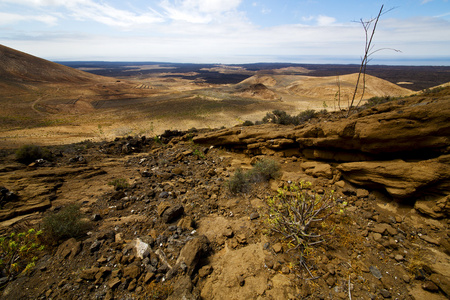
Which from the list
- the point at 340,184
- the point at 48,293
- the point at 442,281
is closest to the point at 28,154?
the point at 48,293

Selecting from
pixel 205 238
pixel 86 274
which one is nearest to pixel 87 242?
pixel 86 274

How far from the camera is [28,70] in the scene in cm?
4312

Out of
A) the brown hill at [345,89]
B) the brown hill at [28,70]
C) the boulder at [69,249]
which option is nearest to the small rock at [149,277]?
the boulder at [69,249]

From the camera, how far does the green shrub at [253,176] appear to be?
540cm

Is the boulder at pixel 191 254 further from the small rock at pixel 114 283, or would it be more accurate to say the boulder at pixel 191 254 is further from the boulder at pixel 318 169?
the boulder at pixel 318 169

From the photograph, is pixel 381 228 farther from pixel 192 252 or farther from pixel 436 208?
pixel 192 252

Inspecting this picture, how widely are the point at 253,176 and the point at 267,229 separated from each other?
203 centimetres

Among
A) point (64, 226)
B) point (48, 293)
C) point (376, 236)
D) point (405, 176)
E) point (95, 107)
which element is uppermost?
point (405, 176)

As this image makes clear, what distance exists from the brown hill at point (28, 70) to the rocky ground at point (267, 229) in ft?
162

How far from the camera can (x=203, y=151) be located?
8.80m

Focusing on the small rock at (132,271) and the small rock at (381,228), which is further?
the small rock at (381,228)

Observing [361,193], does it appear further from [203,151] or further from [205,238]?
[203,151]

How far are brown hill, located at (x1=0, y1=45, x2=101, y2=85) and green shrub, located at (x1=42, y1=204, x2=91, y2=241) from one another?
4898 centimetres

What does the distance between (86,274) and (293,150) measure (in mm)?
6471
